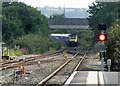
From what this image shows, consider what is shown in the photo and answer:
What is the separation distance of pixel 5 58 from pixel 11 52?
589cm

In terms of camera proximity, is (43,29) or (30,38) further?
(43,29)

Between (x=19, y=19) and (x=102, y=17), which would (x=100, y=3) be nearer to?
(x=102, y=17)

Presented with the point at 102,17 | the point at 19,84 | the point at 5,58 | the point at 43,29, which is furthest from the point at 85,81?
the point at 43,29

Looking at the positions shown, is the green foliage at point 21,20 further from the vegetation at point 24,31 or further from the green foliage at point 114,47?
the green foliage at point 114,47

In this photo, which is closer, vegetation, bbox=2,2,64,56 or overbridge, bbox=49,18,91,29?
vegetation, bbox=2,2,64,56

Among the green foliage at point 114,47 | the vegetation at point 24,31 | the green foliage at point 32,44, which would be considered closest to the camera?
the green foliage at point 114,47

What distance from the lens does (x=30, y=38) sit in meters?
44.8

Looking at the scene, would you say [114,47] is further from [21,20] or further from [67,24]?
[67,24]

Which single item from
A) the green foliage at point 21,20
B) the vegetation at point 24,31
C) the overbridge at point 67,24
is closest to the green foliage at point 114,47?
Result: the vegetation at point 24,31

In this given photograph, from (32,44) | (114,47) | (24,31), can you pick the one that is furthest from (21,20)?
(114,47)

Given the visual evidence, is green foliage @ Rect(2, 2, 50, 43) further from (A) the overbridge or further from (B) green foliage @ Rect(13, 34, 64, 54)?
(A) the overbridge

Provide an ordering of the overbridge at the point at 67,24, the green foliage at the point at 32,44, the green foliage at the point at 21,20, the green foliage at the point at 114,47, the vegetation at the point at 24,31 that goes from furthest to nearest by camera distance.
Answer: the overbridge at the point at 67,24, the green foliage at the point at 21,20, the vegetation at the point at 24,31, the green foliage at the point at 32,44, the green foliage at the point at 114,47

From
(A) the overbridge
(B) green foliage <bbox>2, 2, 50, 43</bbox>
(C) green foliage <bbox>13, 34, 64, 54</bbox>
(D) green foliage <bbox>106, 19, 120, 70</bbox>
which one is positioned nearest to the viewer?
(D) green foliage <bbox>106, 19, 120, 70</bbox>

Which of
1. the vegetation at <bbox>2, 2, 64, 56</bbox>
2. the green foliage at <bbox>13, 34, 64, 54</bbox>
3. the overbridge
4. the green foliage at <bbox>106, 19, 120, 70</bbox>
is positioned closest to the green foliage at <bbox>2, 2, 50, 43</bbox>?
the vegetation at <bbox>2, 2, 64, 56</bbox>
